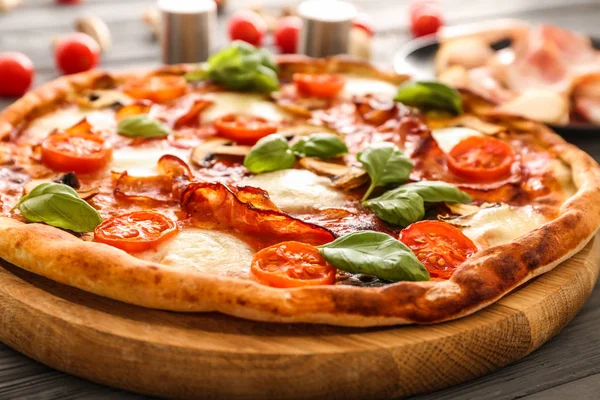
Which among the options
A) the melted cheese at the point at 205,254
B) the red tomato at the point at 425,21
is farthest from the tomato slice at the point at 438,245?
the red tomato at the point at 425,21

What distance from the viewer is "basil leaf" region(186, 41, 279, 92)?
434cm

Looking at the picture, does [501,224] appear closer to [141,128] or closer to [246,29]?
[141,128]

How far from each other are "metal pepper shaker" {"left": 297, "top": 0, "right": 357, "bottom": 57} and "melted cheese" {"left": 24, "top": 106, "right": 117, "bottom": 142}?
159 cm

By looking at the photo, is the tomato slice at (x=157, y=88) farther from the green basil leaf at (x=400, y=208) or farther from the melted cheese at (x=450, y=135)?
the green basil leaf at (x=400, y=208)

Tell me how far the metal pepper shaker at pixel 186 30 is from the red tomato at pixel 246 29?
49 centimetres

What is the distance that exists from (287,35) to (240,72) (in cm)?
144

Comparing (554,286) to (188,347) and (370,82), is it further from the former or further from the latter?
(370,82)

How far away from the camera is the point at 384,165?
336 centimetres

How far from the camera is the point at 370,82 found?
4621mm

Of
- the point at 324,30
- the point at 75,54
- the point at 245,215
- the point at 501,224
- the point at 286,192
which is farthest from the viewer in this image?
the point at 324,30

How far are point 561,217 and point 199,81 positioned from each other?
7.03 feet

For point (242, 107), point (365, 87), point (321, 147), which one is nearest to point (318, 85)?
point (365, 87)

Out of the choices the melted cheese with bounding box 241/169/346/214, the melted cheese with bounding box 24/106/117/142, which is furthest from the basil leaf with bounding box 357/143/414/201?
the melted cheese with bounding box 24/106/117/142

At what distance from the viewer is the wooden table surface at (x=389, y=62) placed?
2584 mm
